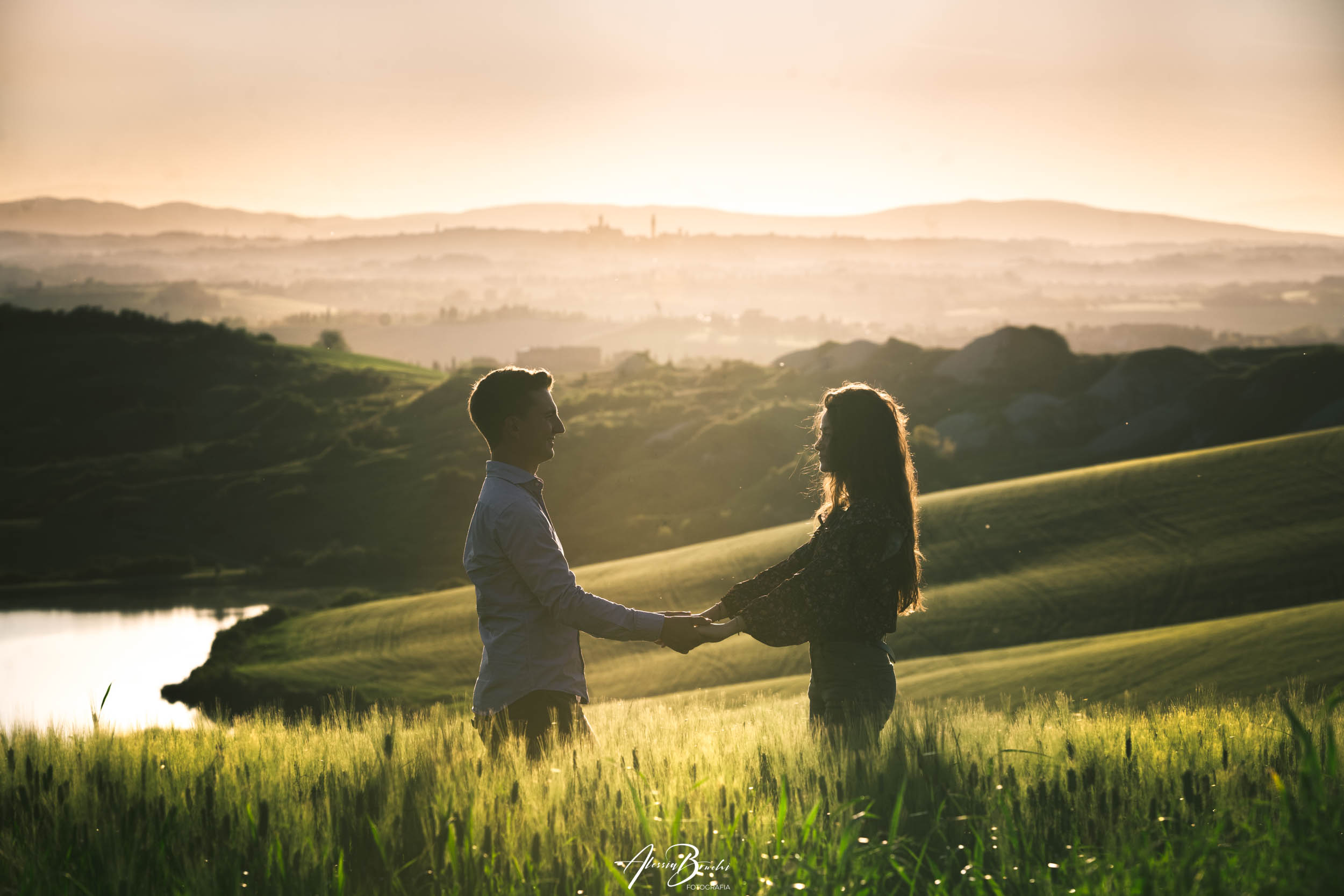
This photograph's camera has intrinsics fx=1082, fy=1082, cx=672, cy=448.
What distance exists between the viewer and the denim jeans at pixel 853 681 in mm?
6250

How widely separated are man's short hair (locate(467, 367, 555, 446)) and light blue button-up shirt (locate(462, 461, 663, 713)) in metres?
0.21

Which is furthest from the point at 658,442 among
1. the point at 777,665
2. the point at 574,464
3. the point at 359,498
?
the point at 777,665

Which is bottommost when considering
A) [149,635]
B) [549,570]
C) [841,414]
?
[149,635]

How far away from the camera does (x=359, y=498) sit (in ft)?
506

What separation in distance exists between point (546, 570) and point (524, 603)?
0.33 metres

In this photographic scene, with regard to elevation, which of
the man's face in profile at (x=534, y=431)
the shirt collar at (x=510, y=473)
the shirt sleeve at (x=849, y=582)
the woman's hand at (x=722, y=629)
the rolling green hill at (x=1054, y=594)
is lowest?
the rolling green hill at (x=1054, y=594)

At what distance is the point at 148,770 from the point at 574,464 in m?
143

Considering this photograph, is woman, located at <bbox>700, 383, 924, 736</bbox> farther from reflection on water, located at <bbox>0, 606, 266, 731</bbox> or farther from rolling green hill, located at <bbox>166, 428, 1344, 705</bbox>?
reflection on water, located at <bbox>0, 606, 266, 731</bbox>

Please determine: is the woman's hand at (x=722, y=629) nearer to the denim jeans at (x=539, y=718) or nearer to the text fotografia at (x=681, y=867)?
the denim jeans at (x=539, y=718)

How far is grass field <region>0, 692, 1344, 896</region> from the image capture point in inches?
162

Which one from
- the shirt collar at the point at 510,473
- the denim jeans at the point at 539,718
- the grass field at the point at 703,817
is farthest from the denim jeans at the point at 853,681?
the shirt collar at the point at 510,473

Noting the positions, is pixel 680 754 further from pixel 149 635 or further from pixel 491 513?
pixel 149 635

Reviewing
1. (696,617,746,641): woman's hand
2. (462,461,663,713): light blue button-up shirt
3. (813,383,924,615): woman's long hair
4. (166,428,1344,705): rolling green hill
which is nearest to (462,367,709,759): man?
(462,461,663,713): light blue button-up shirt

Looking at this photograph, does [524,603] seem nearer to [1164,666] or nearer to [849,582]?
[849,582]
